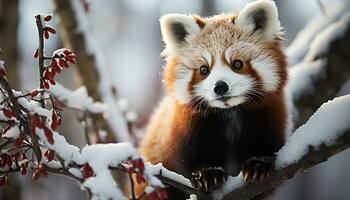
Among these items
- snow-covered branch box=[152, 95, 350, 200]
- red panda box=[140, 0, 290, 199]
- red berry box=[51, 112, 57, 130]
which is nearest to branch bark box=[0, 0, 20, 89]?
red panda box=[140, 0, 290, 199]

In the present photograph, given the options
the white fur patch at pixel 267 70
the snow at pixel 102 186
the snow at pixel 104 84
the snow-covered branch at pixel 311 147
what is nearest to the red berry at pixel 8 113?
the snow at pixel 102 186

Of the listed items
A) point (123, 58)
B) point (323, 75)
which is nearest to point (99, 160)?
point (323, 75)

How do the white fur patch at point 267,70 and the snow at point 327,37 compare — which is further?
the snow at point 327,37

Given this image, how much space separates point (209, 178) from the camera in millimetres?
2811

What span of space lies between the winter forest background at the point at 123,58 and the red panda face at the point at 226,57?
1.70ft

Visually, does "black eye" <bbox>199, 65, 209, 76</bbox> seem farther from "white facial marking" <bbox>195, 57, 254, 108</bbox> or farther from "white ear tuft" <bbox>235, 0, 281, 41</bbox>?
"white ear tuft" <bbox>235, 0, 281, 41</bbox>

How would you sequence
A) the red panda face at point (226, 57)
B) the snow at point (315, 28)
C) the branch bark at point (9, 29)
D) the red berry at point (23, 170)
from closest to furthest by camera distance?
the red berry at point (23, 170), the red panda face at point (226, 57), the branch bark at point (9, 29), the snow at point (315, 28)

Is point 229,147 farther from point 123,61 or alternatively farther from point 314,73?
point 123,61

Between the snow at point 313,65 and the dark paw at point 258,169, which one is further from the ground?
the snow at point 313,65

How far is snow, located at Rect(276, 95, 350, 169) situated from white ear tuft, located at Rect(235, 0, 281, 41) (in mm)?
914

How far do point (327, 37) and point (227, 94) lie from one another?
1734mm

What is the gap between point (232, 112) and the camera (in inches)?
127

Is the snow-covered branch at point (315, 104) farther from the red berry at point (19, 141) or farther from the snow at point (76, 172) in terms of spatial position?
the red berry at point (19, 141)

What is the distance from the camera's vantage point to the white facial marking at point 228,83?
2939 mm
